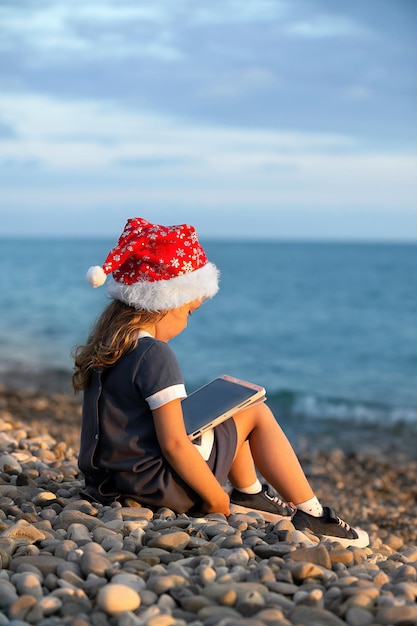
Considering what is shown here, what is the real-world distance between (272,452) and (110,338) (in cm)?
95

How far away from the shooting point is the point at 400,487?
7.53m

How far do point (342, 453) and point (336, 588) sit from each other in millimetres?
6303

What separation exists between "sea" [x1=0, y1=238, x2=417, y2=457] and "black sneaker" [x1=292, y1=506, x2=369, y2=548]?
1.37 meters

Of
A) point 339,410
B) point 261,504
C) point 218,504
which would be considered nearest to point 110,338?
point 218,504

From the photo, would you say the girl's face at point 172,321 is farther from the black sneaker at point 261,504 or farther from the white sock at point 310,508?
the white sock at point 310,508

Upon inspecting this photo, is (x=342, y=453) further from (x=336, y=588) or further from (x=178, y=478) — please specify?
(x=336, y=588)

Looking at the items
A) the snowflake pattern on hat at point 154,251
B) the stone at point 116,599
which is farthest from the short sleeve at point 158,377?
the stone at point 116,599

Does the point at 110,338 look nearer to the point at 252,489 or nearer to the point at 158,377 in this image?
the point at 158,377

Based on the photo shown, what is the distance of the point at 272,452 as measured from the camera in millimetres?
3895

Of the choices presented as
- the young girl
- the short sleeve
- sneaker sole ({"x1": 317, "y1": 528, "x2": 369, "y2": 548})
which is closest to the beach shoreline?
sneaker sole ({"x1": 317, "y1": 528, "x2": 369, "y2": 548})

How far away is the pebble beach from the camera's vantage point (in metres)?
2.48

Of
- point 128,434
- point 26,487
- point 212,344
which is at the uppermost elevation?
point 128,434

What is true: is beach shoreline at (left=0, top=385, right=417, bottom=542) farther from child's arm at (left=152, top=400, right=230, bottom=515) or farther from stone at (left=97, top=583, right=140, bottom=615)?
stone at (left=97, top=583, right=140, bottom=615)

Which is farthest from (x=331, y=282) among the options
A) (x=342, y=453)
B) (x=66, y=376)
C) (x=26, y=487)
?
(x=26, y=487)
